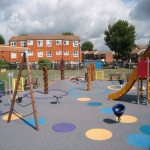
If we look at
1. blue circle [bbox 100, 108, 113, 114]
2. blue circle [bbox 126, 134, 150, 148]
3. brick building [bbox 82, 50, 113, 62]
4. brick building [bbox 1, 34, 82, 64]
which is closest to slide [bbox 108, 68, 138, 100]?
blue circle [bbox 100, 108, 113, 114]

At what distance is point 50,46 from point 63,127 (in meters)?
40.5

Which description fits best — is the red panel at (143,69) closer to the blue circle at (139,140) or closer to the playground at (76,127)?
the playground at (76,127)

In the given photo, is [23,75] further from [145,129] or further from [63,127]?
[145,129]

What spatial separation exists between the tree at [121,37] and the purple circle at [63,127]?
4158 centimetres

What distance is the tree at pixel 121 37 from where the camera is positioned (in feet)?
148

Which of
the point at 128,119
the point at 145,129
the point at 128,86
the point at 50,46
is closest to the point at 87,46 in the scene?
the point at 50,46

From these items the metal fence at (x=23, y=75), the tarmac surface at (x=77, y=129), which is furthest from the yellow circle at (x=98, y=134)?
the metal fence at (x=23, y=75)

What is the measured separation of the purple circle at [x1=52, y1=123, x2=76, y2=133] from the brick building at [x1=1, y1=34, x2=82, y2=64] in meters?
39.7

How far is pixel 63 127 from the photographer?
663 cm

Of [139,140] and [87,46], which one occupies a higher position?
[87,46]

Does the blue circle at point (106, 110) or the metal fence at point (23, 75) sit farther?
the metal fence at point (23, 75)

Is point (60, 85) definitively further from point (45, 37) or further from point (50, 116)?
point (45, 37)

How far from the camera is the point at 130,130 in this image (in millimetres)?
6297

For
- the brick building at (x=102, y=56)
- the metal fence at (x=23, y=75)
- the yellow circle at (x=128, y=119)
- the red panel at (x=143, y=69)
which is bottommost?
the yellow circle at (x=128, y=119)
